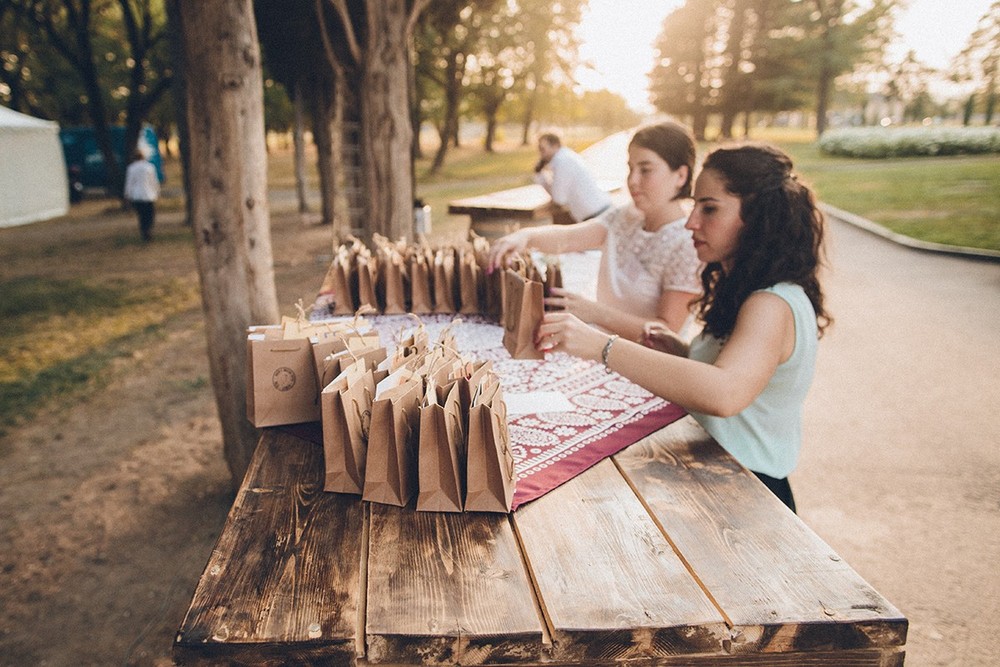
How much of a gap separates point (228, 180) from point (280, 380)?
143 cm

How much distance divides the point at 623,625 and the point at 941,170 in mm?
22036

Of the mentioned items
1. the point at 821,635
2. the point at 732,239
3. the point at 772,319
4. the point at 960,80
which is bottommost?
the point at 821,635

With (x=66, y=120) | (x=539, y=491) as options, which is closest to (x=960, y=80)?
(x=66, y=120)

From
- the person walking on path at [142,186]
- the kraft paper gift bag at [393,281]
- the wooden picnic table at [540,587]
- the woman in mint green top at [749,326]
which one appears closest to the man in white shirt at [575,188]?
the kraft paper gift bag at [393,281]

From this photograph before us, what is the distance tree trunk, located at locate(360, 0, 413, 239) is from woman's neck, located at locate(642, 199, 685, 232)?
3.00 m

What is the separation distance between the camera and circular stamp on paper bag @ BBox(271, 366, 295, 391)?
6.36 feet

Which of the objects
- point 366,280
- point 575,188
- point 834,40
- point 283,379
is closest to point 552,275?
point 366,280

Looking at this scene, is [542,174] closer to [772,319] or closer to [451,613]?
[772,319]

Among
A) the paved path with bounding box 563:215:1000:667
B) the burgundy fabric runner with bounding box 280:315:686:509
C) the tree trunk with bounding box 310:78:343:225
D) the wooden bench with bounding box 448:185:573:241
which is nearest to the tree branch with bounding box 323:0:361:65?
the wooden bench with bounding box 448:185:573:241

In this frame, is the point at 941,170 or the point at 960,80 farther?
the point at 960,80

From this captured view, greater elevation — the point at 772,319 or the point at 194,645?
the point at 772,319

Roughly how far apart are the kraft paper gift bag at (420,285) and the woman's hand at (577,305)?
810mm

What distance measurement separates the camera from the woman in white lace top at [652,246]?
2855 millimetres

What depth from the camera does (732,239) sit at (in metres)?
2.03
